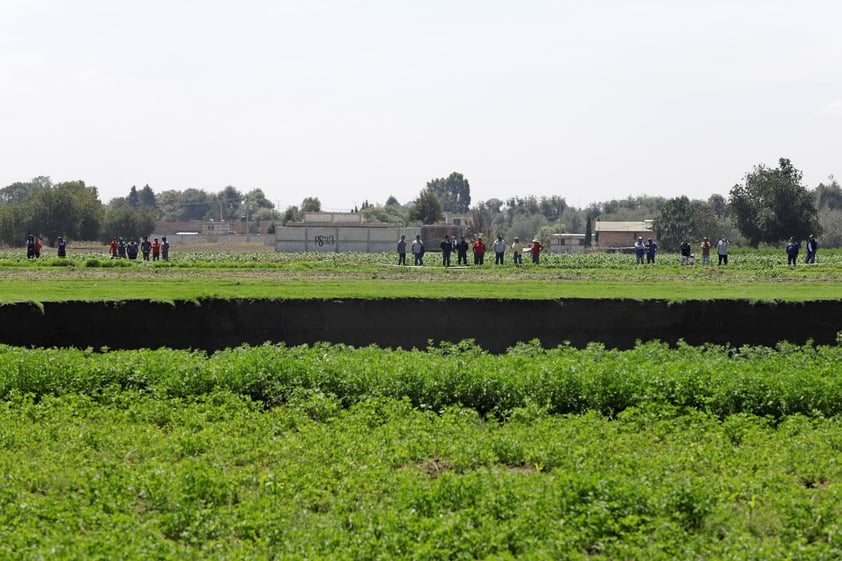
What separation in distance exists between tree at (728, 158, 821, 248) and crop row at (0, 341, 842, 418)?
2636 inches

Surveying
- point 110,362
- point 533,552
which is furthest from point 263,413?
point 533,552

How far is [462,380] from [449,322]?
938 cm

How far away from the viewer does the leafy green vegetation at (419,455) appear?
8.87 meters

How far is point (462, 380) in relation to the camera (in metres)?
14.6

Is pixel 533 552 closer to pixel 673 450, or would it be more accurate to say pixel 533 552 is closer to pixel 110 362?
pixel 673 450

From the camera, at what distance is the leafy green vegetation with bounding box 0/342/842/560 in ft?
29.1

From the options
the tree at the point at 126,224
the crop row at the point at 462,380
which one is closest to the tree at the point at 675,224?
the tree at the point at 126,224

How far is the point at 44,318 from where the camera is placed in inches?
859

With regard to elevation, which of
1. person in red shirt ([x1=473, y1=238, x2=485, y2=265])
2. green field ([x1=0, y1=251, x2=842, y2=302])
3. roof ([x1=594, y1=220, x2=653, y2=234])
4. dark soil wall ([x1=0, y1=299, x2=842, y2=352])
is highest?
roof ([x1=594, y1=220, x2=653, y2=234])

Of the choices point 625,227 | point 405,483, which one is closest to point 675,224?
point 625,227

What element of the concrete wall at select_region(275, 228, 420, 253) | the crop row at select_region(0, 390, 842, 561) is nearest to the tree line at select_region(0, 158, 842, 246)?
the concrete wall at select_region(275, 228, 420, 253)

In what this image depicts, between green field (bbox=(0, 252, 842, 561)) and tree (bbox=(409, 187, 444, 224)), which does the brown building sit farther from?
green field (bbox=(0, 252, 842, 561))

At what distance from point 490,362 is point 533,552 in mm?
7320

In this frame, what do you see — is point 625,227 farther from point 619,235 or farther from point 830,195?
point 830,195
